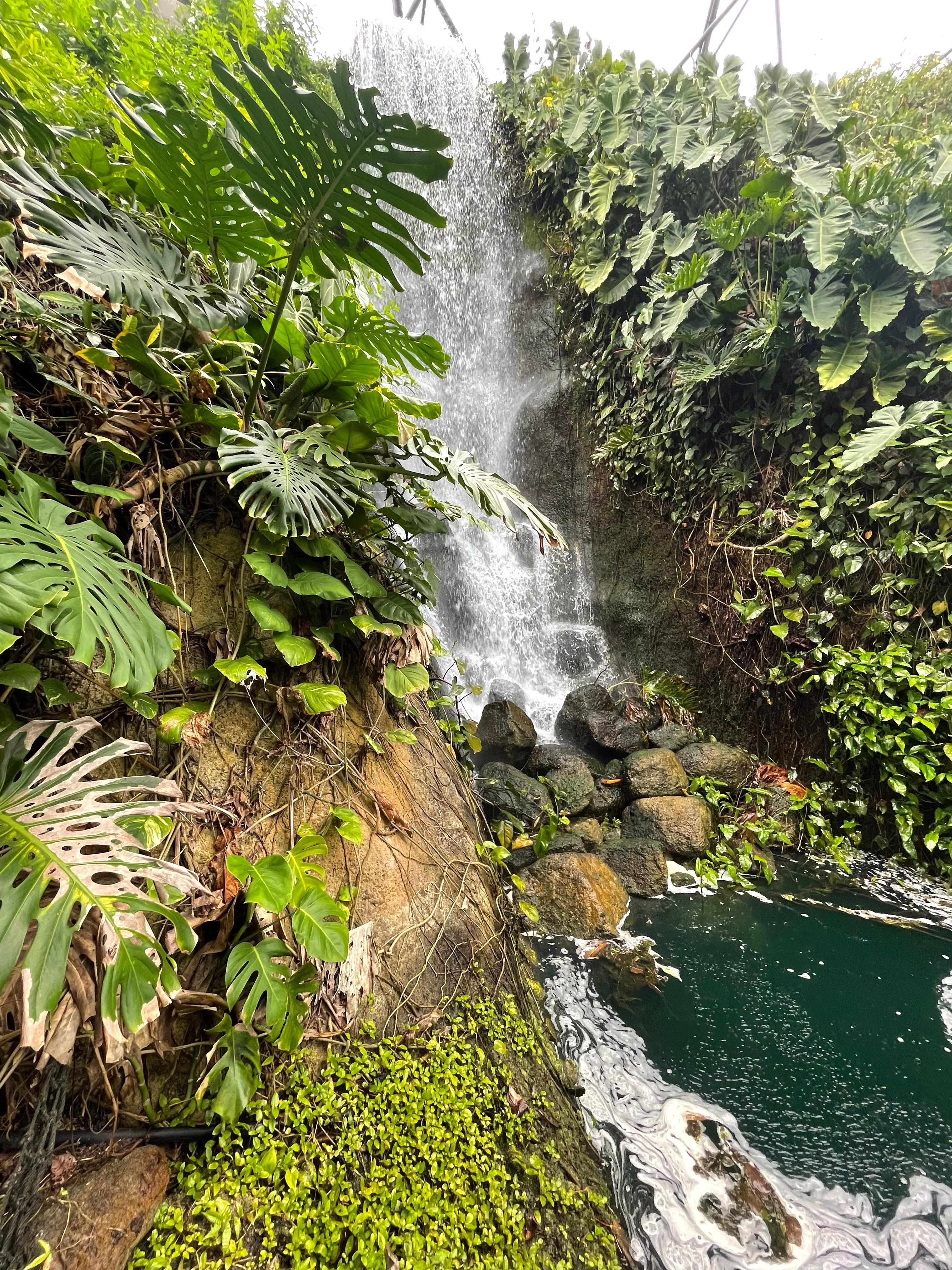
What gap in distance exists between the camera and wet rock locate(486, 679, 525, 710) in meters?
5.44

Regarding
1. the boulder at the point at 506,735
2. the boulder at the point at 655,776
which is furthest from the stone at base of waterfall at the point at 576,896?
the boulder at the point at 506,735

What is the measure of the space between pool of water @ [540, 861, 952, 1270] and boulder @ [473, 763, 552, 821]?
0.92 m

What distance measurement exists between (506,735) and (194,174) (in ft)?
12.6

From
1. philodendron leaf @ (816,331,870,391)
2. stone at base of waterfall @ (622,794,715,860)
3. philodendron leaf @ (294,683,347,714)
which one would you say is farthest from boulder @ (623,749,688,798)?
philodendron leaf @ (294,683,347,714)

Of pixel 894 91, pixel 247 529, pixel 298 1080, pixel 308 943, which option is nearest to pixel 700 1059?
pixel 298 1080

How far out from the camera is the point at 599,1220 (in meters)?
1.53

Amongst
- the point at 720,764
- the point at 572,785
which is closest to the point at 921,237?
the point at 720,764

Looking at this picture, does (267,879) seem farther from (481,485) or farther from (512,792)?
(512,792)

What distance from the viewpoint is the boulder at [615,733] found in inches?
188

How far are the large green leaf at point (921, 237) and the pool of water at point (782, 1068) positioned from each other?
14.0ft

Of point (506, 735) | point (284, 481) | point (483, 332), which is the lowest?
point (506, 735)

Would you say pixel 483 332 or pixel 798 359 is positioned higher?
pixel 483 332

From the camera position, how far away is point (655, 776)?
4281 mm

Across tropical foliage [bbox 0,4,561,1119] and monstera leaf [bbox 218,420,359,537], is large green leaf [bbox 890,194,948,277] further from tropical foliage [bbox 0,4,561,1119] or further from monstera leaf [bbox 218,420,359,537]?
monstera leaf [bbox 218,420,359,537]
